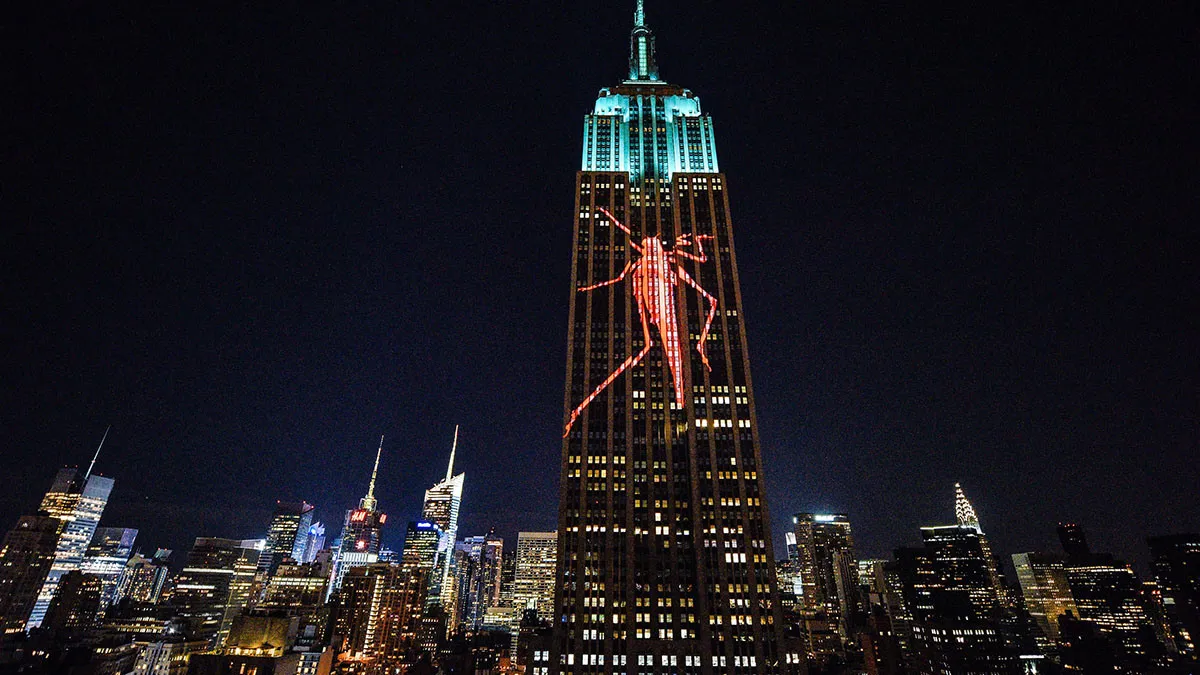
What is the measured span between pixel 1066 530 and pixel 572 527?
208959mm

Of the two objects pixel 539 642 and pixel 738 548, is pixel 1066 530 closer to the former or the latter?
pixel 738 548

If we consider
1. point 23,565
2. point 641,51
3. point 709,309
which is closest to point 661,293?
point 709,309

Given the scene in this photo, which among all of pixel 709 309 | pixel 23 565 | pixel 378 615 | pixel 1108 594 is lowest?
pixel 378 615

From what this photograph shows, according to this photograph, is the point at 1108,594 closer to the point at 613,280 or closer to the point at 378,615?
the point at 613,280

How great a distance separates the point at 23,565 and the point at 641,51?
201 metres

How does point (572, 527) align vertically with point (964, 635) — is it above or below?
above

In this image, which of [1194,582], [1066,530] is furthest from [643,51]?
[1066,530]

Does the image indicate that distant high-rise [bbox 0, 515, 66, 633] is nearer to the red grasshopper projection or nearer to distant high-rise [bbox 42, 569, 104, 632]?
distant high-rise [bbox 42, 569, 104, 632]

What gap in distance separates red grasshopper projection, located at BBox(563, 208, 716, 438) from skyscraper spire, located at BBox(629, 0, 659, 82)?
54.9 m

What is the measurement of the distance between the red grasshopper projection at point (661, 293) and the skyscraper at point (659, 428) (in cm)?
26

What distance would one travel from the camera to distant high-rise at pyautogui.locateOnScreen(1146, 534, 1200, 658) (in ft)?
403

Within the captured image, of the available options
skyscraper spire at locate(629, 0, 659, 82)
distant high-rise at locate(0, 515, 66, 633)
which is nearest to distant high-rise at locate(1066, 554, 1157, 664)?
skyscraper spire at locate(629, 0, 659, 82)

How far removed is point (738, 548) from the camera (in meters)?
93.2

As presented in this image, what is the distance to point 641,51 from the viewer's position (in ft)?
498
